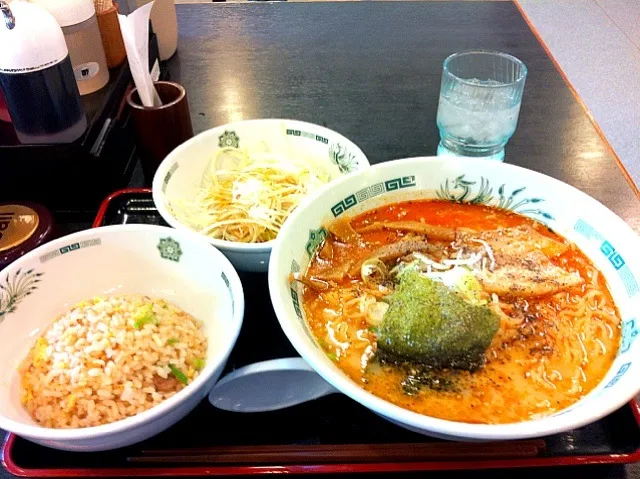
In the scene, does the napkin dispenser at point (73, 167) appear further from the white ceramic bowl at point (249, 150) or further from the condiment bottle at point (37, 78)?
the white ceramic bowl at point (249, 150)

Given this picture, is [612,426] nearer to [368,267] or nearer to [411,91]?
[368,267]

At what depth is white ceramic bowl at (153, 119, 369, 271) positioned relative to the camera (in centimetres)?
158

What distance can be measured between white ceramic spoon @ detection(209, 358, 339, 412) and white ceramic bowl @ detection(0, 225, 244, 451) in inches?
A: 1.7

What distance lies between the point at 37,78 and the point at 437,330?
50.9 inches

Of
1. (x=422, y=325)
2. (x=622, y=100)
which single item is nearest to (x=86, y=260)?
(x=422, y=325)

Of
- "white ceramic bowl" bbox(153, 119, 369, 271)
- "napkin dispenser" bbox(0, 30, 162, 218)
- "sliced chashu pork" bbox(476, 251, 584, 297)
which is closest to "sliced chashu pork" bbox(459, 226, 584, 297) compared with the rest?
"sliced chashu pork" bbox(476, 251, 584, 297)

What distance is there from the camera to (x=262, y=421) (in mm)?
1191

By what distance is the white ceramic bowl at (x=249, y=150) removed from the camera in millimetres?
1584

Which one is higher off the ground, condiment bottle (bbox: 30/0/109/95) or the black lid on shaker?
condiment bottle (bbox: 30/0/109/95)

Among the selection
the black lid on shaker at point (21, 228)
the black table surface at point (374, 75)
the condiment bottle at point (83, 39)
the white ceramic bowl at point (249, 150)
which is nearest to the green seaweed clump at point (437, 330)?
the white ceramic bowl at point (249, 150)

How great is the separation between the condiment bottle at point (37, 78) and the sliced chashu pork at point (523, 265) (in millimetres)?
1211

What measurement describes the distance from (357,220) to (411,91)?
112 centimetres

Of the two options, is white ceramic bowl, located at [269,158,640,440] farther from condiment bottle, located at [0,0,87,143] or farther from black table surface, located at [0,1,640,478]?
condiment bottle, located at [0,0,87,143]

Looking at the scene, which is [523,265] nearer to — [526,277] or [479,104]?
[526,277]
